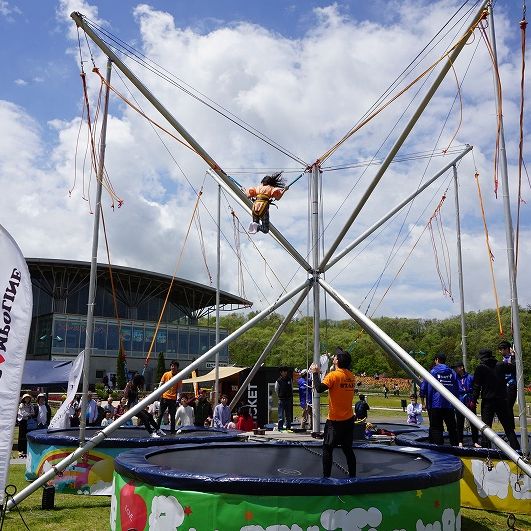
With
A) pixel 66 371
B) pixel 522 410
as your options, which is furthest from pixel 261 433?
pixel 66 371

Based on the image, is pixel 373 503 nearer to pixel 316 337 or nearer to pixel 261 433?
pixel 316 337

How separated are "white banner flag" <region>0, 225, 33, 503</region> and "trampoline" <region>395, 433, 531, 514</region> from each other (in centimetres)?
537

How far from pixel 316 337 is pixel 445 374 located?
6.40 ft

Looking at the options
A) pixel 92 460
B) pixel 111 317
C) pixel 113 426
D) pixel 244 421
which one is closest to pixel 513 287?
pixel 113 426

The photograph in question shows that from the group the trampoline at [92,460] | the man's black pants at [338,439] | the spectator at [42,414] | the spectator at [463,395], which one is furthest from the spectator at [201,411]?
the man's black pants at [338,439]

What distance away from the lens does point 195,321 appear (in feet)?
167

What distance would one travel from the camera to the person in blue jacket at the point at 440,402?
8.21 metres

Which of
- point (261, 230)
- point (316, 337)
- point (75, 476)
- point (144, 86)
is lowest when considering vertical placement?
point (75, 476)

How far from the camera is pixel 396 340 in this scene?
55125mm

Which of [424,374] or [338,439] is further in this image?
[424,374]

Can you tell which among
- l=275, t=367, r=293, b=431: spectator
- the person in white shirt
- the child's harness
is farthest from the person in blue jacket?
the person in white shirt

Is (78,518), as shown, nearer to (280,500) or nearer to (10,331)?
(10,331)

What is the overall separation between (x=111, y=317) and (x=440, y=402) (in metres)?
39.7

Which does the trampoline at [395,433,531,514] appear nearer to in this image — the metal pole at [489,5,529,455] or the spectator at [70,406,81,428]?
the metal pole at [489,5,529,455]
